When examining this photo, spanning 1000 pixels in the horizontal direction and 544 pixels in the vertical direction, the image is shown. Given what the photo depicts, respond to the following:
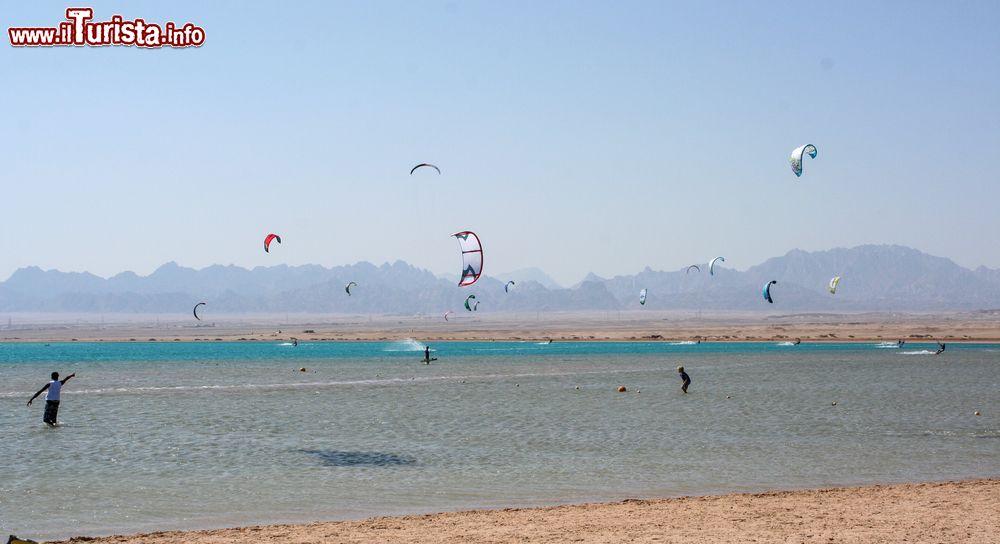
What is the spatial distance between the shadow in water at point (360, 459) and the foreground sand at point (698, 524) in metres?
4.91

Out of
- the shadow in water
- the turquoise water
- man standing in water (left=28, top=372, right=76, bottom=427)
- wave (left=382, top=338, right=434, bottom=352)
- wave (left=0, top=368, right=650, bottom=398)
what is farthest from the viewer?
wave (left=382, top=338, right=434, bottom=352)

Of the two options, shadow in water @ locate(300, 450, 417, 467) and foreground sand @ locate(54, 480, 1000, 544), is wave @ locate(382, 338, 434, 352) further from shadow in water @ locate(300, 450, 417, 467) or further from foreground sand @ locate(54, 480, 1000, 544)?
foreground sand @ locate(54, 480, 1000, 544)

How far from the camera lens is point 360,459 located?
707 inches

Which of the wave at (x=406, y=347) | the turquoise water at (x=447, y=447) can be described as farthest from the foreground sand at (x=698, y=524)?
the wave at (x=406, y=347)

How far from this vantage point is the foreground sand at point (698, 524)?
36.0 feet

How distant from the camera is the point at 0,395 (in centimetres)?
3750

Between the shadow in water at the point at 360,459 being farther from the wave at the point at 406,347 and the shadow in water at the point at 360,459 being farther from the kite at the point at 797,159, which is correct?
the wave at the point at 406,347

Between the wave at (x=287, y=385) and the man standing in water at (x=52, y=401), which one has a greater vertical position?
Result: the man standing in water at (x=52, y=401)

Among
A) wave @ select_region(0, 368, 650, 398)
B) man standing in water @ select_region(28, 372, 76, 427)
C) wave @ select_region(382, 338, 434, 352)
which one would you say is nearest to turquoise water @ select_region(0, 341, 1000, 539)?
man standing in water @ select_region(28, 372, 76, 427)

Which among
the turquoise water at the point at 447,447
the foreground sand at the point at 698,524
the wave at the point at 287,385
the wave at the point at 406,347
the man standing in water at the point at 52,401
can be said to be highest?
the man standing in water at the point at 52,401

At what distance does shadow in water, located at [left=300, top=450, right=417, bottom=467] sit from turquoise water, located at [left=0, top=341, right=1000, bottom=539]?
0.26 ft

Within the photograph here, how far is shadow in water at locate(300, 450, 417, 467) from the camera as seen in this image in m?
17.4

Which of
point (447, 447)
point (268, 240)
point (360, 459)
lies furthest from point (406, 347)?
point (360, 459)

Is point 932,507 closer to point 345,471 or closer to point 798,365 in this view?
point 345,471
